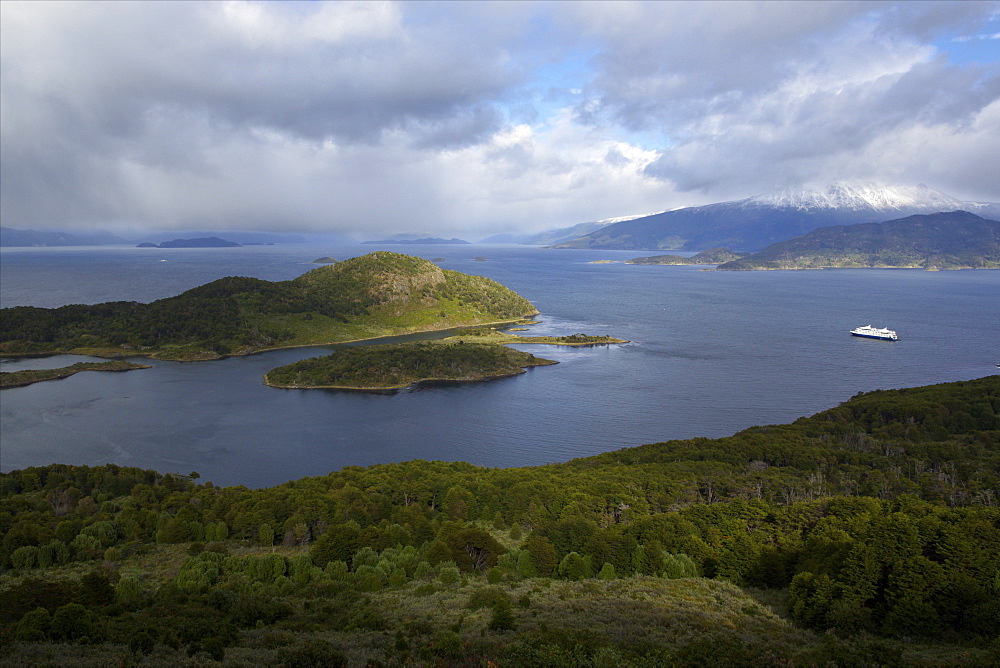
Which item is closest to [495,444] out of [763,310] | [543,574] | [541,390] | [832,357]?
[541,390]

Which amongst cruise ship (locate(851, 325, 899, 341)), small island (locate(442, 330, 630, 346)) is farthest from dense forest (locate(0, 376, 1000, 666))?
cruise ship (locate(851, 325, 899, 341))

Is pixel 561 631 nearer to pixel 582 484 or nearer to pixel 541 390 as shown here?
pixel 582 484

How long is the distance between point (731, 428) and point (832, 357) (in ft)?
190

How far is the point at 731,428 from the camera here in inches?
3184

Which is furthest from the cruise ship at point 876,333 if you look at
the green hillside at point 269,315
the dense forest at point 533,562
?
the green hillside at point 269,315

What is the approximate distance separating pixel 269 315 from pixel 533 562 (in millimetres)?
137378

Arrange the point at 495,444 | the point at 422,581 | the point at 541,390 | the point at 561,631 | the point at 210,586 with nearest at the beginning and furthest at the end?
the point at 561,631
the point at 210,586
the point at 422,581
the point at 495,444
the point at 541,390

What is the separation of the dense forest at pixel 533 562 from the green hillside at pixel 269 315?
3515 inches

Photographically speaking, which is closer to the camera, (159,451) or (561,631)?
(561,631)

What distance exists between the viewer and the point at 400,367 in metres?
115

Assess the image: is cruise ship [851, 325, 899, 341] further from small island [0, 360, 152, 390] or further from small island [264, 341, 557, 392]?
small island [0, 360, 152, 390]

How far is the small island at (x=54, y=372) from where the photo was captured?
10525 cm

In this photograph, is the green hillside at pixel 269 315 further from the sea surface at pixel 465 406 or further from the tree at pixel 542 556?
the tree at pixel 542 556

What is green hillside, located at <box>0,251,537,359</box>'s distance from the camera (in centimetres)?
13562
